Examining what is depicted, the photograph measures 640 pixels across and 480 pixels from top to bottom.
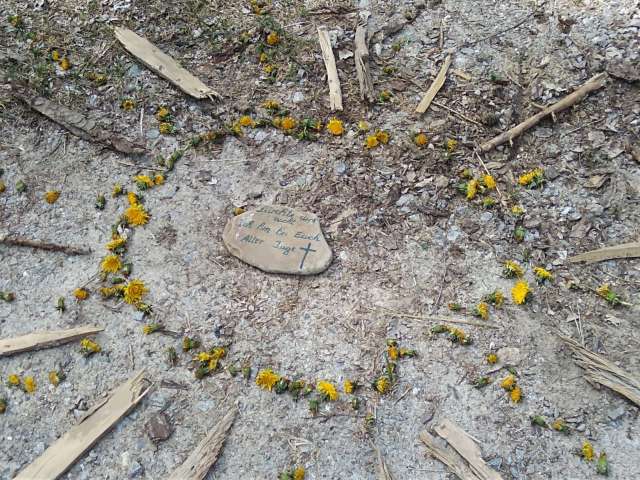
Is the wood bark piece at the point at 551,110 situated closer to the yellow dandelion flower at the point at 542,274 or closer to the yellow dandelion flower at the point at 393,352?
the yellow dandelion flower at the point at 542,274

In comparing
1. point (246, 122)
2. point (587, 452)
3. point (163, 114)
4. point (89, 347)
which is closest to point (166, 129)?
point (163, 114)

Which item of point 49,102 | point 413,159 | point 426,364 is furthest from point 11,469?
point 413,159

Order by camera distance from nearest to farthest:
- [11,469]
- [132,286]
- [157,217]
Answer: [11,469] → [132,286] → [157,217]

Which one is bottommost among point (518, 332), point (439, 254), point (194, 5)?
point (518, 332)

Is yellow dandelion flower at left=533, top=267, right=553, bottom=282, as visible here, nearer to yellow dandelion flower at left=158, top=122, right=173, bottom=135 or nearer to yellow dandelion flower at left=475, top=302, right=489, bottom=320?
yellow dandelion flower at left=475, top=302, right=489, bottom=320

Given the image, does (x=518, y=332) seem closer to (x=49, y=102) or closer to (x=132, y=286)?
(x=132, y=286)

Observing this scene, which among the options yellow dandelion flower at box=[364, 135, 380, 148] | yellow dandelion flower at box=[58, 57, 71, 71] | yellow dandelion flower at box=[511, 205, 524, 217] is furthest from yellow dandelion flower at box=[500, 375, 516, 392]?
yellow dandelion flower at box=[58, 57, 71, 71]

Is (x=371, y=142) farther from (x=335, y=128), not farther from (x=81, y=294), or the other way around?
(x=81, y=294)
